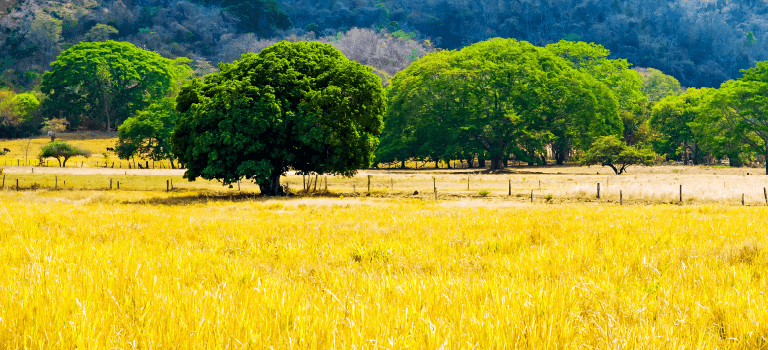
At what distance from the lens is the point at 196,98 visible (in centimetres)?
3559

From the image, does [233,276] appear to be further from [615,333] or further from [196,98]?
[196,98]

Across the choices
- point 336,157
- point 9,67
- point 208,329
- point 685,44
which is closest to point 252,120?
point 336,157

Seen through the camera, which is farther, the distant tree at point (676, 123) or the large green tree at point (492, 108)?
the distant tree at point (676, 123)

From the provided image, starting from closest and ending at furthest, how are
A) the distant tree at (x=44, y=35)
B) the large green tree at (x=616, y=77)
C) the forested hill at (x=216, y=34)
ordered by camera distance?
the large green tree at (x=616, y=77) < the distant tree at (x=44, y=35) < the forested hill at (x=216, y=34)

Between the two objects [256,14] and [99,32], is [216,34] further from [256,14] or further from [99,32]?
[99,32]

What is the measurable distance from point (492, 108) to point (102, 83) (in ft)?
290

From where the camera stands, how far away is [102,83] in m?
109

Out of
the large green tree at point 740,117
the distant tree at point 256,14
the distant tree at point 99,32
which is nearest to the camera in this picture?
the large green tree at point 740,117

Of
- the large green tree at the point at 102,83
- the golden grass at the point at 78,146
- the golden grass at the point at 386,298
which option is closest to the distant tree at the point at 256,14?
the large green tree at the point at 102,83

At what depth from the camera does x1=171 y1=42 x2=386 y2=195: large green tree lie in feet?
104

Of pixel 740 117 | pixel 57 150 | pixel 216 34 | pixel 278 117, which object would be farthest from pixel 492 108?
pixel 216 34

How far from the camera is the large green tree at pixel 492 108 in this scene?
232 ft

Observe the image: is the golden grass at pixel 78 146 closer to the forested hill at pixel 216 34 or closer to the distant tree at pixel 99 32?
the forested hill at pixel 216 34

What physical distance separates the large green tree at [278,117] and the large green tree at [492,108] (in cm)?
3510
